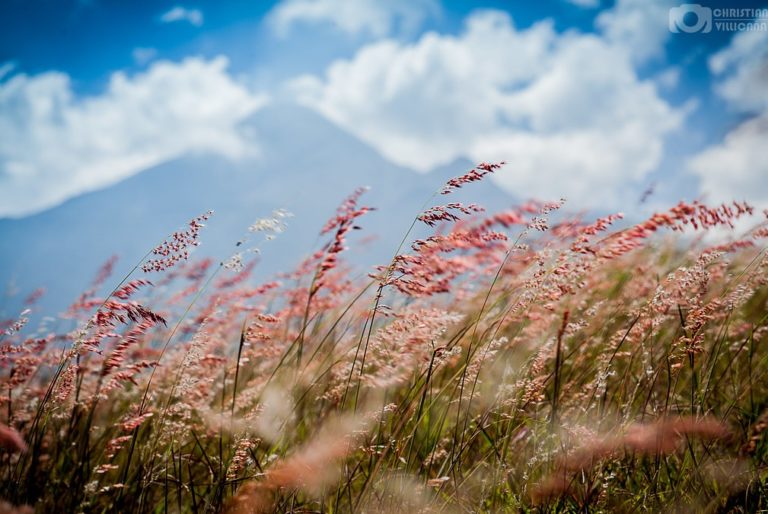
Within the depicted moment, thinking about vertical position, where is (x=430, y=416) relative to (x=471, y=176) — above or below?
below

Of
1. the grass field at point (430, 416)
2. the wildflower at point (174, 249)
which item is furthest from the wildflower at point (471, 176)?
the wildflower at point (174, 249)

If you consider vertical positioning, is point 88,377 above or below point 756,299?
below

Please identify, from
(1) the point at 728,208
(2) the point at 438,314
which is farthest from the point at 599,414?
(1) the point at 728,208

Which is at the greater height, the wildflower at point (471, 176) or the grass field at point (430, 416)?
the wildflower at point (471, 176)

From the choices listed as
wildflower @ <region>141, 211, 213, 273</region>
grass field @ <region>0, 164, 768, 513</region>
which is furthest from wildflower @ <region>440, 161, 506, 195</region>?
wildflower @ <region>141, 211, 213, 273</region>

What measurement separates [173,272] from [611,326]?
3.66 meters

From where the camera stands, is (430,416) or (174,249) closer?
(174,249)

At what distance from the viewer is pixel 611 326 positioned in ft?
8.88

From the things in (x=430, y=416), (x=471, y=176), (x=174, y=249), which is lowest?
(x=430, y=416)

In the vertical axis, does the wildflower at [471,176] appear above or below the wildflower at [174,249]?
above

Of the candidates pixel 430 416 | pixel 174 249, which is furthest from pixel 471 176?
pixel 174 249

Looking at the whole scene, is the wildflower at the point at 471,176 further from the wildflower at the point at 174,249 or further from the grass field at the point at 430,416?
the wildflower at the point at 174,249

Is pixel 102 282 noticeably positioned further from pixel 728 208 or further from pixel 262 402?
pixel 728 208

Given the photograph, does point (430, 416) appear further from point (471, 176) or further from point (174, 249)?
point (174, 249)
